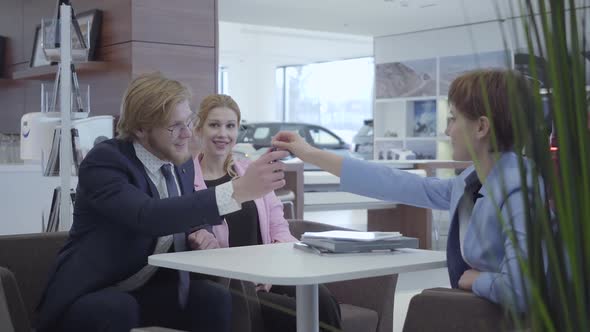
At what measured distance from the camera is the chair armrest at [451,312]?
172 cm

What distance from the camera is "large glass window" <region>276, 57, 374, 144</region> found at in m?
17.8

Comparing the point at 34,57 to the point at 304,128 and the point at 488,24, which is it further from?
the point at 304,128

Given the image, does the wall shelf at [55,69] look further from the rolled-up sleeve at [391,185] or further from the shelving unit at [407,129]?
the shelving unit at [407,129]

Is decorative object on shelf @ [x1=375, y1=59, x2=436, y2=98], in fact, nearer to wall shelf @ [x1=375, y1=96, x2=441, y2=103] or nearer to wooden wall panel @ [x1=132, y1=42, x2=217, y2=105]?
wall shelf @ [x1=375, y1=96, x2=441, y2=103]

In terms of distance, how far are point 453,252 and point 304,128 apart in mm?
12661

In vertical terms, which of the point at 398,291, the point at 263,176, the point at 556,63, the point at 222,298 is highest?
the point at 556,63

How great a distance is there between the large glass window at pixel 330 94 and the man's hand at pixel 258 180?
15.5 meters

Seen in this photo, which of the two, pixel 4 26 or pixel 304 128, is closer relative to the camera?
pixel 4 26

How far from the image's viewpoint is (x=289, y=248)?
2.36 meters

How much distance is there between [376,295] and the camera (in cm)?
284

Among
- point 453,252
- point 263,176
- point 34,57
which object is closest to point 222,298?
A: point 263,176

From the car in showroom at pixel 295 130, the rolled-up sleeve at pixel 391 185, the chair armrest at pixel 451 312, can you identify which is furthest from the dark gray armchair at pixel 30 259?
the car in showroom at pixel 295 130

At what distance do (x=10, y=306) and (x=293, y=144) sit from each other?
3.02ft

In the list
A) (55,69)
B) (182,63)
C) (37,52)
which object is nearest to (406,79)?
(37,52)
